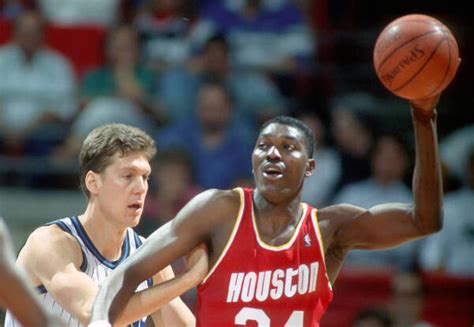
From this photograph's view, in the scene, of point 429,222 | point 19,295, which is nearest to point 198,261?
point 429,222

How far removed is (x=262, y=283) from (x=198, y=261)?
293 millimetres

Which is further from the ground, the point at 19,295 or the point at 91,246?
the point at 91,246

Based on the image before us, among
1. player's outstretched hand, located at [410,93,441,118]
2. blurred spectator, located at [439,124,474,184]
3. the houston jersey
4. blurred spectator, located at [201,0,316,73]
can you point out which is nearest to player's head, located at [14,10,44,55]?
blurred spectator, located at [201,0,316,73]

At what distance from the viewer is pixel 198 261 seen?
15.0ft

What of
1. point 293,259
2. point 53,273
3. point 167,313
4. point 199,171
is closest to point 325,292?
point 293,259

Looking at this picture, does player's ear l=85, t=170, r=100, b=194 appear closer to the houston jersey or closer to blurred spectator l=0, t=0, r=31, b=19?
the houston jersey

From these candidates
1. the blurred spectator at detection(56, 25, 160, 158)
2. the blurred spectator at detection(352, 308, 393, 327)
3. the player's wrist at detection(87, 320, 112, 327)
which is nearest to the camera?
the player's wrist at detection(87, 320, 112, 327)

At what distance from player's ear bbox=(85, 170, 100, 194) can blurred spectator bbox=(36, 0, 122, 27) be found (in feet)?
17.2

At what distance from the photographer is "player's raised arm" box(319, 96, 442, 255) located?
4516 millimetres

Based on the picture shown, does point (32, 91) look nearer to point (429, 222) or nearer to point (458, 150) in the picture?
point (458, 150)

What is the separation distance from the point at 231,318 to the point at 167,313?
0.58 metres

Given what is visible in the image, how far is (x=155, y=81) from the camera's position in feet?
31.3

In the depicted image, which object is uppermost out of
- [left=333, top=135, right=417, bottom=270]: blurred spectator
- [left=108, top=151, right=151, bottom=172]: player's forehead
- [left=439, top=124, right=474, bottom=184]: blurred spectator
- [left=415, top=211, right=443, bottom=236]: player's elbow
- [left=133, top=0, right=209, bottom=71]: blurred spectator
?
[left=133, top=0, right=209, bottom=71]: blurred spectator

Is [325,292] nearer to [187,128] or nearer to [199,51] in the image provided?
[187,128]
